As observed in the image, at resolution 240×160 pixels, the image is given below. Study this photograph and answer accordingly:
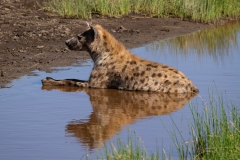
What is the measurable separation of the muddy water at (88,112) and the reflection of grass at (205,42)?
0.75 m

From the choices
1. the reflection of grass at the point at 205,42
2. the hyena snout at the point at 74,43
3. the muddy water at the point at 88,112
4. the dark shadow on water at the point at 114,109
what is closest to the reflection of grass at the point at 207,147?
the muddy water at the point at 88,112

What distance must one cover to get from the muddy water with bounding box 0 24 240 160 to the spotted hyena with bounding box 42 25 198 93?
0.14 meters

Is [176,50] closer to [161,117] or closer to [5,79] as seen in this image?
[5,79]

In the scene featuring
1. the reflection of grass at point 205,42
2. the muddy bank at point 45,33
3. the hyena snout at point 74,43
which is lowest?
the reflection of grass at point 205,42

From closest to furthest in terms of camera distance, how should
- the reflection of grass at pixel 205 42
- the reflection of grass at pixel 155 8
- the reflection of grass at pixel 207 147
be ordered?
the reflection of grass at pixel 207 147 < the reflection of grass at pixel 205 42 < the reflection of grass at pixel 155 8

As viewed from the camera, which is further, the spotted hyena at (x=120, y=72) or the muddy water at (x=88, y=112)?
the spotted hyena at (x=120, y=72)

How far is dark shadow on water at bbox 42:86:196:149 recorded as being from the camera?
6352mm

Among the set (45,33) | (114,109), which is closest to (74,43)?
(114,109)

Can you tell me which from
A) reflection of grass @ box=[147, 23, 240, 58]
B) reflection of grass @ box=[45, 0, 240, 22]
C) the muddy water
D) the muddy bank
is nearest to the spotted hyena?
the muddy water

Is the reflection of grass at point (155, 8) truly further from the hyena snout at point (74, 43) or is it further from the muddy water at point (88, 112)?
the hyena snout at point (74, 43)

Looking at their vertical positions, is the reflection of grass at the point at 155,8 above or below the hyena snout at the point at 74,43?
below

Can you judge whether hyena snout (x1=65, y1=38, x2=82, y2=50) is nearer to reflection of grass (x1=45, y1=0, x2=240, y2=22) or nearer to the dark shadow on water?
the dark shadow on water

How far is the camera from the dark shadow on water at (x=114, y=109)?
6352 mm

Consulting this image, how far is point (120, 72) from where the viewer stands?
8.60 m
